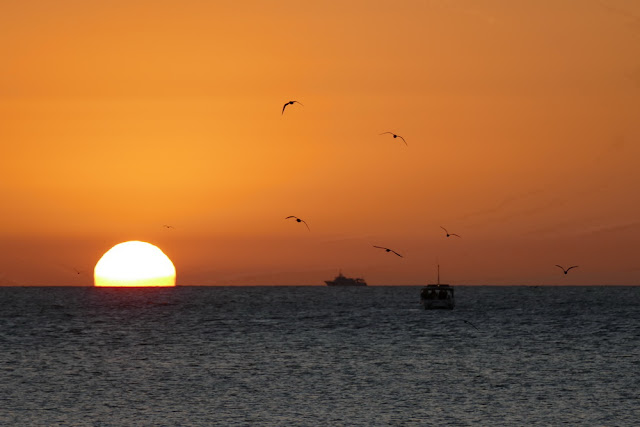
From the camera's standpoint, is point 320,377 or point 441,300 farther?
point 441,300

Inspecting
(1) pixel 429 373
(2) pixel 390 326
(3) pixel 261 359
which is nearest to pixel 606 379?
(1) pixel 429 373

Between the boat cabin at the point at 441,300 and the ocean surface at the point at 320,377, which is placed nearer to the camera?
the ocean surface at the point at 320,377

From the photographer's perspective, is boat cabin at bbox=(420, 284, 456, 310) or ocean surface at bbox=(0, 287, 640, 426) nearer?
ocean surface at bbox=(0, 287, 640, 426)

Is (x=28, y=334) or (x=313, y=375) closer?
(x=313, y=375)

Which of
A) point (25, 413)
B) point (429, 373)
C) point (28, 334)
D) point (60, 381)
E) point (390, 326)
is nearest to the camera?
point (25, 413)

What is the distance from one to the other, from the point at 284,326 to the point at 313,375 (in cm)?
7361

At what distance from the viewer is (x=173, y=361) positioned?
92000mm

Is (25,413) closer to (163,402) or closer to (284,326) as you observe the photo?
(163,402)

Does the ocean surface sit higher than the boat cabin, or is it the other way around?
the boat cabin

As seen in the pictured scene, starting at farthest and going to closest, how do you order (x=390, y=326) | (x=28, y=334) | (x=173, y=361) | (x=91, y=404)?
(x=390, y=326), (x=28, y=334), (x=173, y=361), (x=91, y=404)

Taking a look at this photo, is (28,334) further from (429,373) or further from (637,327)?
(637,327)

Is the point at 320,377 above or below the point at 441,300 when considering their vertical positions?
below

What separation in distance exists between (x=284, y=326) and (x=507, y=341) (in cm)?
4385

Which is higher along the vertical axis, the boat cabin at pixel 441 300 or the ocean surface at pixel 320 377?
the boat cabin at pixel 441 300
